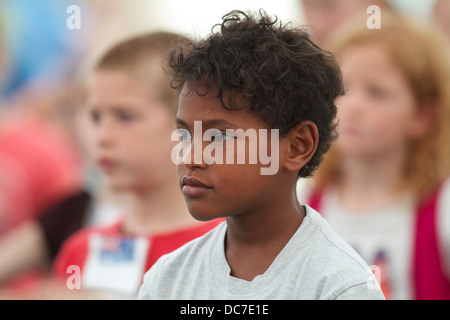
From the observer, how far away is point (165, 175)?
7.63 feet

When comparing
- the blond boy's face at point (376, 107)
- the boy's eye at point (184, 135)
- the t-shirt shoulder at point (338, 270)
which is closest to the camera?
the t-shirt shoulder at point (338, 270)

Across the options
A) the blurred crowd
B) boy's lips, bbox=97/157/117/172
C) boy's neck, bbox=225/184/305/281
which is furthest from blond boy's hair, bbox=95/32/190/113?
boy's neck, bbox=225/184/305/281

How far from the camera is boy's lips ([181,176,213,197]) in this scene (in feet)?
4.58

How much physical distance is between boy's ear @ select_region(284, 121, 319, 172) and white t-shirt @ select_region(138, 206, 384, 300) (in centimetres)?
11

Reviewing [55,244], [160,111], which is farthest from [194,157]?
[55,244]

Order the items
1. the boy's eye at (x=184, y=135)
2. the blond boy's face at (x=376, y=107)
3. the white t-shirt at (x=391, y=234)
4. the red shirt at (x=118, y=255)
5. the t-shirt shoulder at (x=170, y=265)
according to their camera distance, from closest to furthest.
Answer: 1. the boy's eye at (x=184, y=135)
2. the t-shirt shoulder at (x=170, y=265)
3. the red shirt at (x=118, y=255)
4. the white t-shirt at (x=391, y=234)
5. the blond boy's face at (x=376, y=107)

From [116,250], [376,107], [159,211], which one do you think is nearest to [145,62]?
[159,211]

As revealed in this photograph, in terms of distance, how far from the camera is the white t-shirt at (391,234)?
2.38m

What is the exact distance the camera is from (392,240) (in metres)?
2.47

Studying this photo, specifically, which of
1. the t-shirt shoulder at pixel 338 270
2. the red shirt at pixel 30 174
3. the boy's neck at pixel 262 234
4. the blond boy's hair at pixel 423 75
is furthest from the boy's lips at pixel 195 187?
the red shirt at pixel 30 174

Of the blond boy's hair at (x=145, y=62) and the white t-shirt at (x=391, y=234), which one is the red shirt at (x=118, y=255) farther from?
the white t-shirt at (x=391, y=234)

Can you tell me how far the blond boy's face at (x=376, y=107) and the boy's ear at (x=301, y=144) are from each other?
105 cm

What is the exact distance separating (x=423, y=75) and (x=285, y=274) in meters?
1.45

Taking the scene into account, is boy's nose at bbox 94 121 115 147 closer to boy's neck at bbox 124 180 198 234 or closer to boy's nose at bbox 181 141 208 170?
boy's neck at bbox 124 180 198 234
